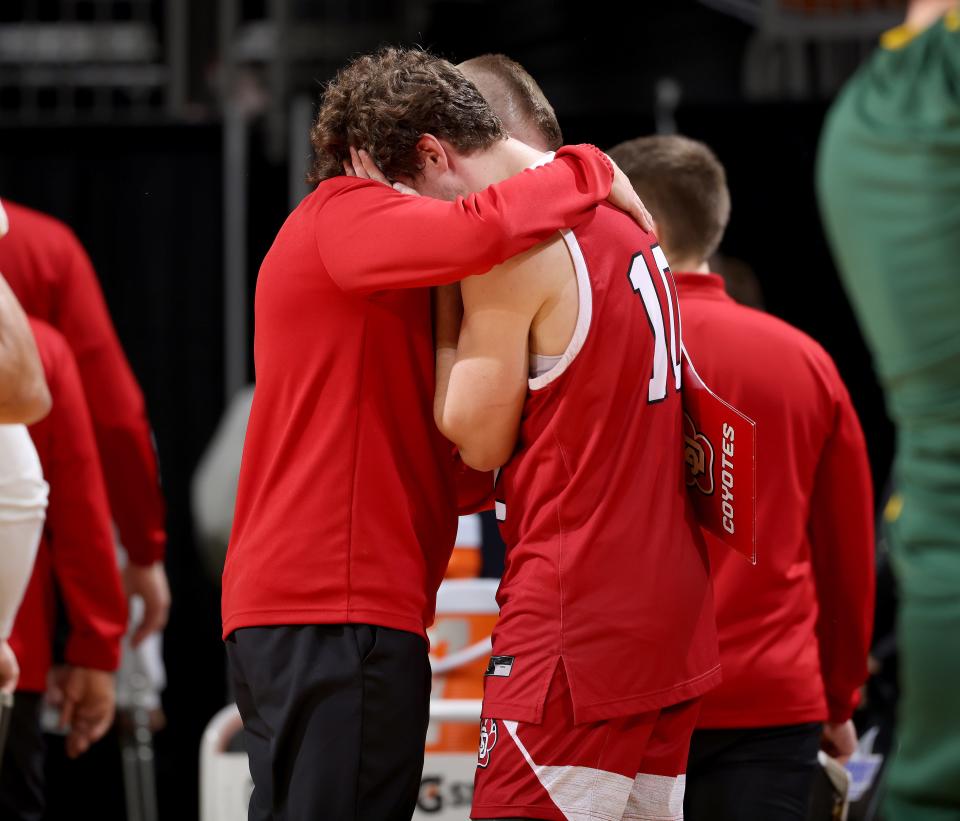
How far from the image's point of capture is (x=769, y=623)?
261 centimetres

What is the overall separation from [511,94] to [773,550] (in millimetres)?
935

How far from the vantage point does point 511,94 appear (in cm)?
229

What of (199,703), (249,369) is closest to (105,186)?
(249,369)

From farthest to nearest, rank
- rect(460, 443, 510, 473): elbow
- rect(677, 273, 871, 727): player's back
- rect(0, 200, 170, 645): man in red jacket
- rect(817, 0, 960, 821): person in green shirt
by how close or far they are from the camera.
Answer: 1. rect(0, 200, 170, 645): man in red jacket
2. rect(677, 273, 871, 727): player's back
3. rect(460, 443, 510, 473): elbow
4. rect(817, 0, 960, 821): person in green shirt

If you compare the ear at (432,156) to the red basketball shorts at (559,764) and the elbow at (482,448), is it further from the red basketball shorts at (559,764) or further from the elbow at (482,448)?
the red basketball shorts at (559,764)

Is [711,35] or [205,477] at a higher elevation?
[711,35]

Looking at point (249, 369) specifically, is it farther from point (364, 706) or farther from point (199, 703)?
point (364, 706)

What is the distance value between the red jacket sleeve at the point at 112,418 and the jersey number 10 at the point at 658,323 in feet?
6.37

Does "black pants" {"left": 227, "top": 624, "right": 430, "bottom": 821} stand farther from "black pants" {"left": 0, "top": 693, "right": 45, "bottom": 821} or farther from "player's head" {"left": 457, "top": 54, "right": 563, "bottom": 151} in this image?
"black pants" {"left": 0, "top": 693, "right": 45, "bottom": 821}

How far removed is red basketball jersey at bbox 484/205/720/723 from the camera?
6.50 ft

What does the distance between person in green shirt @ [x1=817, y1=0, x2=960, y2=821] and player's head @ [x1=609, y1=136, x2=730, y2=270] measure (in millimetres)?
1347

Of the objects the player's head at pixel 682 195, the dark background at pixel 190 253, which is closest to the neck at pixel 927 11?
the player's head at pixel 682 195

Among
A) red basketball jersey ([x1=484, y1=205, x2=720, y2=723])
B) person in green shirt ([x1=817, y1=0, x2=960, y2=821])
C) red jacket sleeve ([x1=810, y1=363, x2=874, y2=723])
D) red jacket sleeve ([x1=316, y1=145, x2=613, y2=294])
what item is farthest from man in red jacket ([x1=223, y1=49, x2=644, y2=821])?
red jacket sleeve ([x1=810, y1=363, x2=874, y2=723])

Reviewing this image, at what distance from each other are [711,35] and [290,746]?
4.79 m
